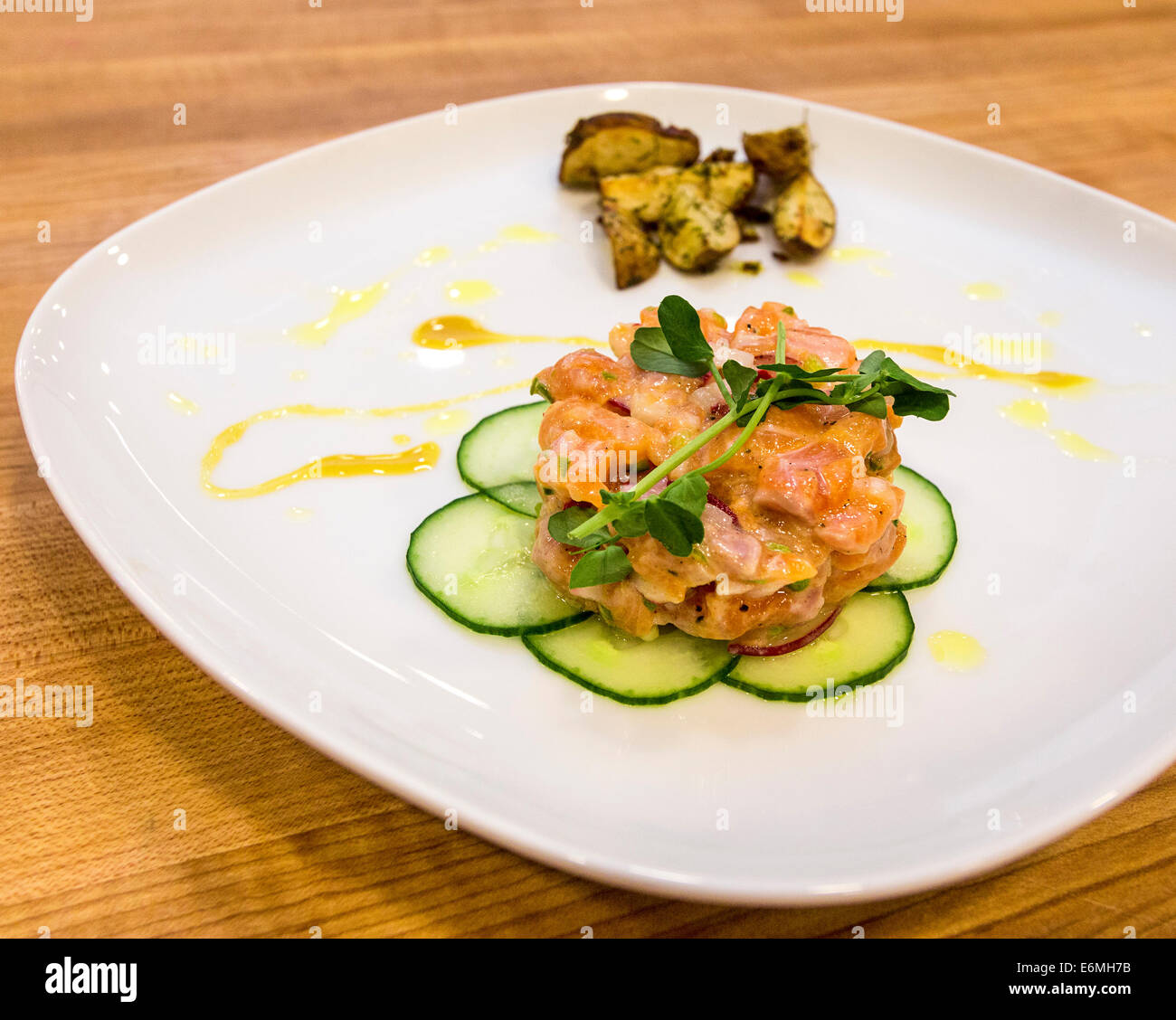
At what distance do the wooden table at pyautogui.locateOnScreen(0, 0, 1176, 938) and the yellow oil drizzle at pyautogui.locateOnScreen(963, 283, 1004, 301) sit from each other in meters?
1.49

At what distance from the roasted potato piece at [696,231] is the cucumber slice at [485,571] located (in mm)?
1807

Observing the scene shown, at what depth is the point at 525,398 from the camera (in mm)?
4102

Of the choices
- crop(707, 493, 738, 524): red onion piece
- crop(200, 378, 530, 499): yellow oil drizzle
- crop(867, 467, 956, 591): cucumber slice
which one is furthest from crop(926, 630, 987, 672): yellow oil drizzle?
crop(200, 378, 530, 499): yellow oil drizzle

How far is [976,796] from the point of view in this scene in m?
2.63

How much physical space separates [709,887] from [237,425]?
2.52 meters

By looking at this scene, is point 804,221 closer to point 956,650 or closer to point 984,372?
point 984,372

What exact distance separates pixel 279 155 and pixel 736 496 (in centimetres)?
387

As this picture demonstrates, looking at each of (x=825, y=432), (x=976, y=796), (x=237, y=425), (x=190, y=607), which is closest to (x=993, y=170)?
(x=825, y=432)

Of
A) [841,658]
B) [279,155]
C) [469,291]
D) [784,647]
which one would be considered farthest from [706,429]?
[279,155]

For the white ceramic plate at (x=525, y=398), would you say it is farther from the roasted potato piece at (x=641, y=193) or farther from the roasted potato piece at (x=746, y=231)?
the roasted potato piece at (x=641, y=193)

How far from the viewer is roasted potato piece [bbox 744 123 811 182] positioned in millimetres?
4977

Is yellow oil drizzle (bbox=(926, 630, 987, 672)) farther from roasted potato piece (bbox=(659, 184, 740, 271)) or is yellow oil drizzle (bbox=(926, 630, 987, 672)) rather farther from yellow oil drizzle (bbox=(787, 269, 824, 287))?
roasted potato piece (bbox=(659, 184, 740, 271))

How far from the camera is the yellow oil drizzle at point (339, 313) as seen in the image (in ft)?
13.8

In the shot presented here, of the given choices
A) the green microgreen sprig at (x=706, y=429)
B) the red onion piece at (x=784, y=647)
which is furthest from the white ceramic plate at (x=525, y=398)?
the green microgreen sprig at (x=706, y=429)
